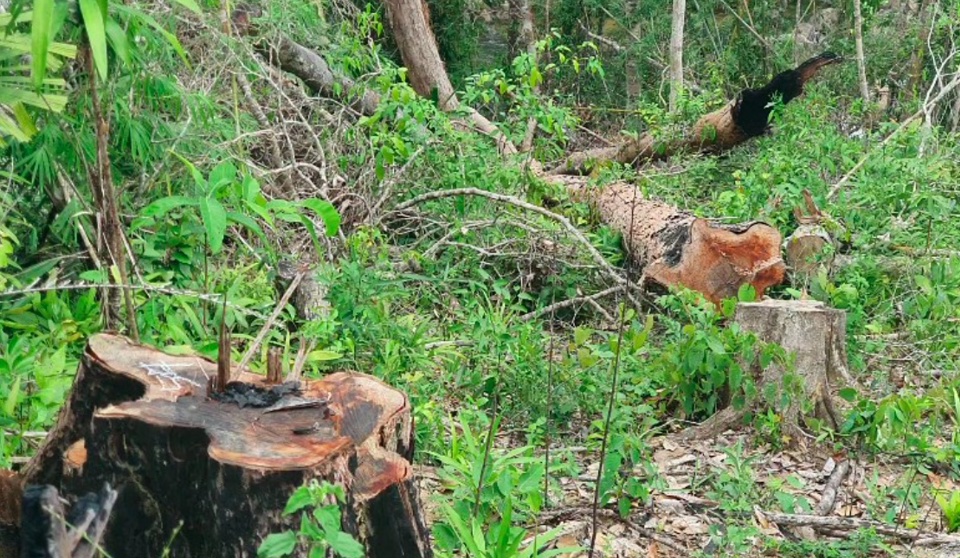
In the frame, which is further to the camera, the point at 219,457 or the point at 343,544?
the point at 219,457

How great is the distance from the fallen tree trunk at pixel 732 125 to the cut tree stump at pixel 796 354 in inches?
129

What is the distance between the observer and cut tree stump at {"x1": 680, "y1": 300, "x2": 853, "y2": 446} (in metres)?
4.67

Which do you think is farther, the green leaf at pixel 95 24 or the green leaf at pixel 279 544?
the green leaf at pixel 95 24

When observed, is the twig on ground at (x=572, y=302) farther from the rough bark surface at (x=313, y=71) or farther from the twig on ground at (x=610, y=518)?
the rough bark surface at (x=313, y=71)

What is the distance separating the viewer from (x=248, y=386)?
2.97m

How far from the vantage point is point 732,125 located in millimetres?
8398

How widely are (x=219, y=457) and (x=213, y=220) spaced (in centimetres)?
91

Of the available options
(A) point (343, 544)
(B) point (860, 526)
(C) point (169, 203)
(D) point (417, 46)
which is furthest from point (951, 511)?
(D) point (417, 46)

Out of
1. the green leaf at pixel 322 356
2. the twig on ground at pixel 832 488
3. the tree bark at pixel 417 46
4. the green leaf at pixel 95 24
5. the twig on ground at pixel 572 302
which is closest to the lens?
the green leaf at pixel 95 24

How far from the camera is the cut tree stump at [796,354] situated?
15.3 ft

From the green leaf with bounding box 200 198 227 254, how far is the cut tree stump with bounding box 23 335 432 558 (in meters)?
0.42

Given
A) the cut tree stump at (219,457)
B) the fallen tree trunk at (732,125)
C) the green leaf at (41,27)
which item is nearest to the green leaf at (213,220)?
the cut tree stump at (219,457)

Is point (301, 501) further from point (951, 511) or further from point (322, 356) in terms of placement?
point (951, 511)

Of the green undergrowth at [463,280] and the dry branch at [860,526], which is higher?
the green undergrowth at [463,280]
